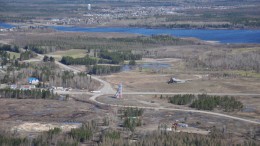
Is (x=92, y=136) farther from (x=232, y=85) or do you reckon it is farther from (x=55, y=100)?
(x=232, y=85)

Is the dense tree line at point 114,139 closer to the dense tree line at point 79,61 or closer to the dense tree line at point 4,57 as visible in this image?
the dense tree line at point 4,57

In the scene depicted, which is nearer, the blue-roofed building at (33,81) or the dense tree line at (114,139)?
the dense tree line at (114,139)

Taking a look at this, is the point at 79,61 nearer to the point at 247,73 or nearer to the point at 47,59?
the point at 47,59

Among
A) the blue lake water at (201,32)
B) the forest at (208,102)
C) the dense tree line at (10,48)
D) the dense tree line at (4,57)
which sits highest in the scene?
the forest at (208,102)

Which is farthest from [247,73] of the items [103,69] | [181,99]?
[181,99]

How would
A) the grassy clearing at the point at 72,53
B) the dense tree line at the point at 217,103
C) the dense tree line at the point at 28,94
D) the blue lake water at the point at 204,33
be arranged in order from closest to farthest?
1. the dense tree line at the point at 217,103
2. the dense tree line at the point at 28,94
3. the grassy clearing at the point at 72,53
4. the blue lake water at the point at 204,33

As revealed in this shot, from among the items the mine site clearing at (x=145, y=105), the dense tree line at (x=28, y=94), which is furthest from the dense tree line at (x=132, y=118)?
the dense tree line at (x=28, y=94)
